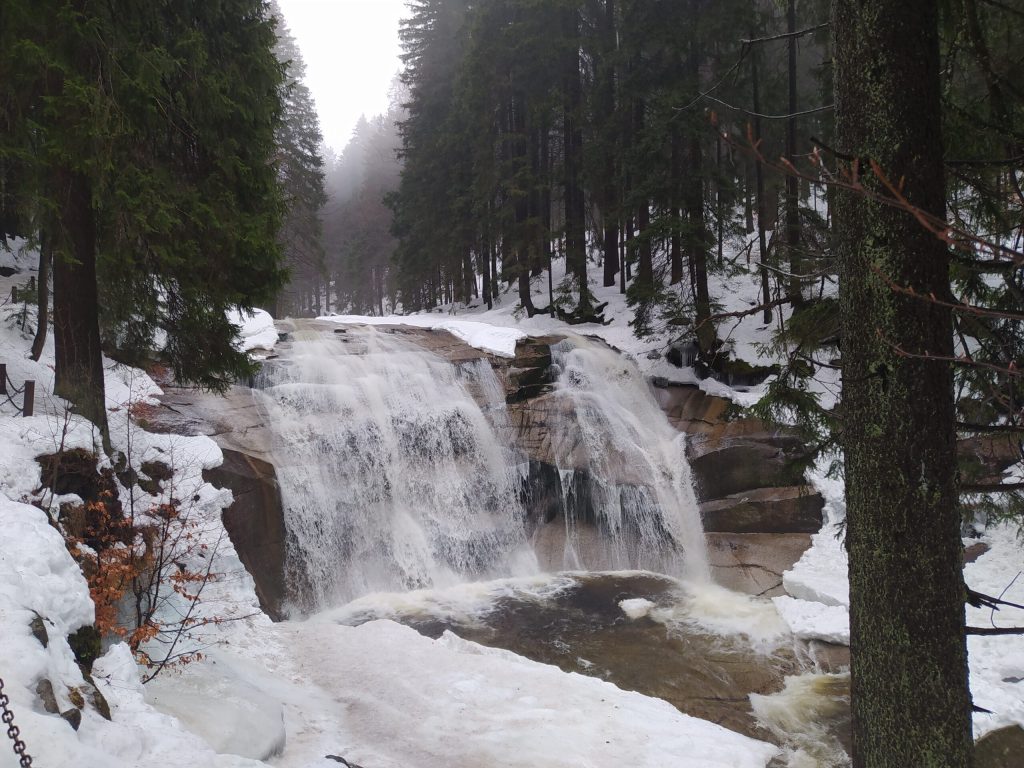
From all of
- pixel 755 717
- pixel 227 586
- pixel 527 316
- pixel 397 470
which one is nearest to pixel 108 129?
pixel 227 586

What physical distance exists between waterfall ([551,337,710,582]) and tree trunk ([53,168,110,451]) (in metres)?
8.75

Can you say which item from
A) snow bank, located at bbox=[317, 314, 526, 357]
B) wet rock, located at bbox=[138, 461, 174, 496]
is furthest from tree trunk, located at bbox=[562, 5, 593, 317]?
wet rock, located at bbox=[138, 461, 174, 496]

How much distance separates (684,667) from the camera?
8766 millimetres

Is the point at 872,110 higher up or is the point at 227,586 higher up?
the point at 872,110

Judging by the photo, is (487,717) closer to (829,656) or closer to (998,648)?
(829,656)

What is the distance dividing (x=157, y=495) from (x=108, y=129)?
4840 millimetres

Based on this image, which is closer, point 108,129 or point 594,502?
point 108,129

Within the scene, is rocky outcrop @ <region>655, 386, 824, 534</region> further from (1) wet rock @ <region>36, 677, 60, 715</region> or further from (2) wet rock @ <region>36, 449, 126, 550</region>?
(1) wet rock @ <region>36, 677, 60, 715</region>

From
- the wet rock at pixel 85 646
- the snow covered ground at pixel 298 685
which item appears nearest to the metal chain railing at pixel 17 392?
the snow covered ground at pixel 298 685

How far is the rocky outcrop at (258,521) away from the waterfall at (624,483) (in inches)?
219

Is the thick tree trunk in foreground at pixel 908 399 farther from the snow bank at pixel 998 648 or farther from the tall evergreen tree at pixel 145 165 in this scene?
the tall evergreen tree at pixel 145 165

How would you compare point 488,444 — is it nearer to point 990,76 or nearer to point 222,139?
point 222,139

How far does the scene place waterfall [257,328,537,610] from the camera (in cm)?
1166

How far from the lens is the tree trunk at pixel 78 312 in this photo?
8.52 metres
